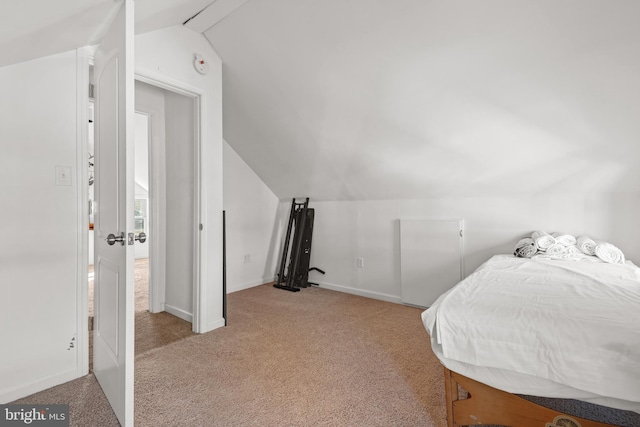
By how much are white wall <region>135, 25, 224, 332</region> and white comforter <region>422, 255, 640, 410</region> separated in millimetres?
1868

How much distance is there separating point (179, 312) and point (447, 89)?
2.94 metres

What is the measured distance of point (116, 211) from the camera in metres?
1.42

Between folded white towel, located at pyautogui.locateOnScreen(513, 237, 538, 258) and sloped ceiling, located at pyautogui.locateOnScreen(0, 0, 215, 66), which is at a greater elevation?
sloped ceiling, located at pyautogui.locateOnScreen(0, 0, 215, 66)

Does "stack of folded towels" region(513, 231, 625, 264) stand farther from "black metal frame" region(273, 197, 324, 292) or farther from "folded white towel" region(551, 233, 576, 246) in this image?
"black metal frame" region(273, 197, 324, 292)

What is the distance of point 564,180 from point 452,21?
→ 1.56 metres

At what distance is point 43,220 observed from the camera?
1.76 meters

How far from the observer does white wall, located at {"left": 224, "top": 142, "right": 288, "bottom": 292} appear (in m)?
3.78

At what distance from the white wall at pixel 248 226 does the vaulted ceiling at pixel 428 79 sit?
83 centimetres

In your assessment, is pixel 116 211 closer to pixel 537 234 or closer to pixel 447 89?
pixel 447 89

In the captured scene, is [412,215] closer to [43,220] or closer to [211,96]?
[211,96]

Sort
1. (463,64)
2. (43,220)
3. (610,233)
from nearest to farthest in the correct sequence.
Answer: (43,220)
(463,64)
(610,233)

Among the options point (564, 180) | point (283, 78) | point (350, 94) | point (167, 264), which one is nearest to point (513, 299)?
point (564, 180)

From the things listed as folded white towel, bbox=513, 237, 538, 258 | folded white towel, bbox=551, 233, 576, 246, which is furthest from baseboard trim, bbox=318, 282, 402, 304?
folded white towel, bbox=551, 233, 576, 246

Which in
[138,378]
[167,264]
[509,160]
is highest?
[509,160]
